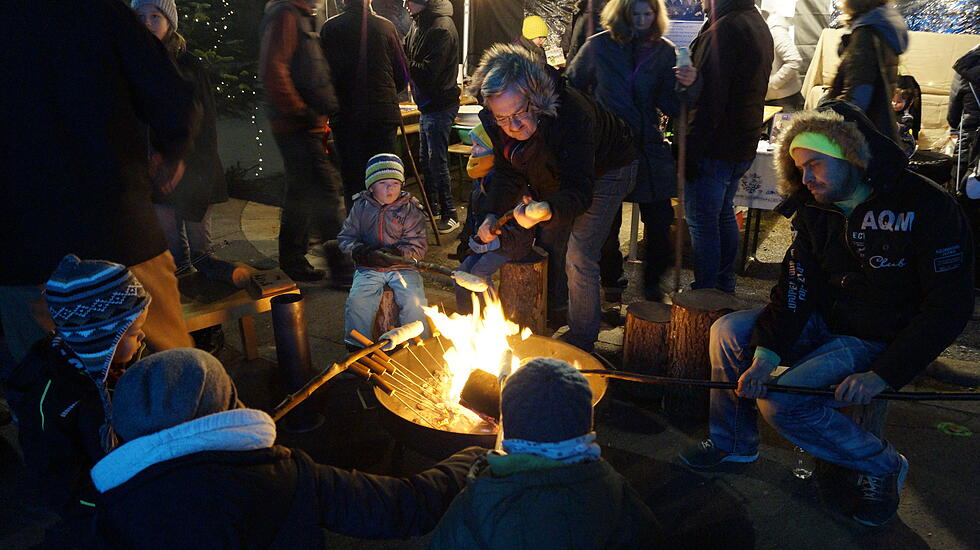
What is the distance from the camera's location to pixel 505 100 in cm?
376

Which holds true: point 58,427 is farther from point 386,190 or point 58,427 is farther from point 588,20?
point 588,20

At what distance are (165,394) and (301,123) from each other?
430cm

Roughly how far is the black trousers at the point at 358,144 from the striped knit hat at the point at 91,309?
13.0 feet

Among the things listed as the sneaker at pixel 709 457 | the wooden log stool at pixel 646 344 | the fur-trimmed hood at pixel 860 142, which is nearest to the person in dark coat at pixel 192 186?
the wooden log stool at pixel 646 344

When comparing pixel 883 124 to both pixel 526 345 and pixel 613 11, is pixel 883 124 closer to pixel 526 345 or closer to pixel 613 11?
pixel 613 11

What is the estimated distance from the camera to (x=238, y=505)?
183 cm

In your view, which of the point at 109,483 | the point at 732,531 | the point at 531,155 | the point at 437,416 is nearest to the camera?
the point at 109,483

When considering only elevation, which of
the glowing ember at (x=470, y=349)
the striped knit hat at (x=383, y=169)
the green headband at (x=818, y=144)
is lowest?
the glowing ember at (x=470, y=349)

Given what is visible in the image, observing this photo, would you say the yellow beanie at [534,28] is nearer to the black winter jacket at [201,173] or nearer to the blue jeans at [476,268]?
the black winter jacket at [201,173]

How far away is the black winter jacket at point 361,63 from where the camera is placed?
6.12 m

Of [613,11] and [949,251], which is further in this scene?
[613,11]

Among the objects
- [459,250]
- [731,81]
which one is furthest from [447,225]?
[731,81]

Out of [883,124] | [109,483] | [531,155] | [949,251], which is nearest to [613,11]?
[531,155]

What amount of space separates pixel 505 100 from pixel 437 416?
5.67ft
